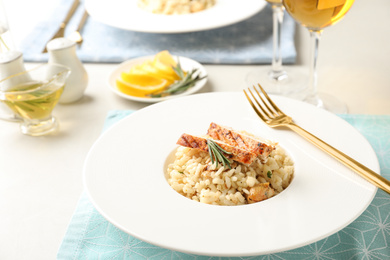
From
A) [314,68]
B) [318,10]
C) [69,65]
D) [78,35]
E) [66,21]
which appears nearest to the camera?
[318,10]

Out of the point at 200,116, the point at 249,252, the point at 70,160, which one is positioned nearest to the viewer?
the point at 249,252

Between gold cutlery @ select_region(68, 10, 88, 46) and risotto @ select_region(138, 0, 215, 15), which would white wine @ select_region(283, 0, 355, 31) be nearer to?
risotto @ select_region(138, 0, 215, 15)

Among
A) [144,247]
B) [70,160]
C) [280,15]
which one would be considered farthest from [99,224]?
[280,15]

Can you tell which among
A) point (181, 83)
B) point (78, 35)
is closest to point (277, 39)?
point (181, 83)

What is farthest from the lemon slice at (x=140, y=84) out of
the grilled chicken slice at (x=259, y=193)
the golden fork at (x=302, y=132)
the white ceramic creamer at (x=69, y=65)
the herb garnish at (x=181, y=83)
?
the grilled chicken slice at (x=259, y=193)

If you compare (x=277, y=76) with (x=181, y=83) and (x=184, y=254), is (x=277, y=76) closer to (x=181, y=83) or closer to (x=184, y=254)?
(x=181, y=83)

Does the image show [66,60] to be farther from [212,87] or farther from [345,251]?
[345,251]

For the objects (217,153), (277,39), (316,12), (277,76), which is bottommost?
(277,76)
